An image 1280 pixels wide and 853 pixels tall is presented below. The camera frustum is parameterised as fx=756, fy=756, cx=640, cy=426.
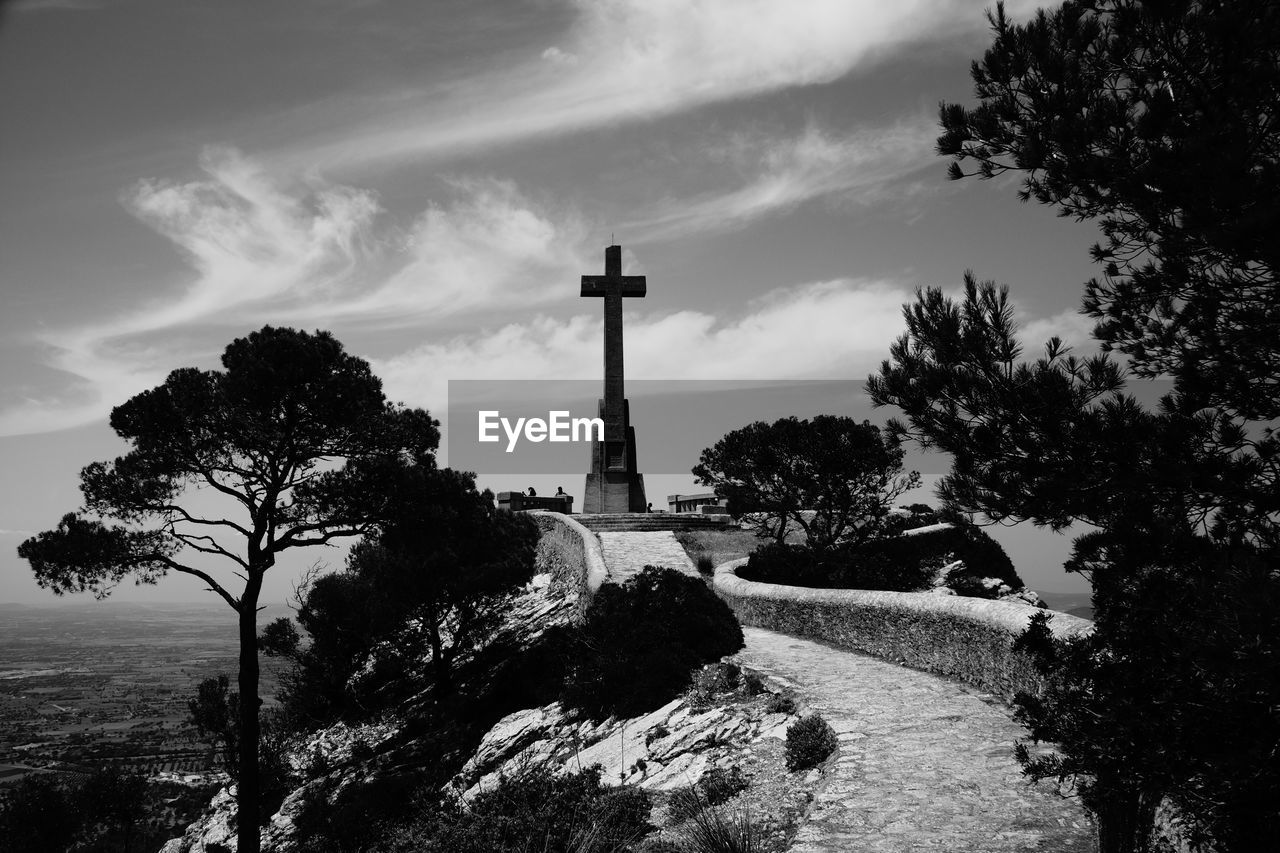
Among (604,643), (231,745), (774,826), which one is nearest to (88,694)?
(231,745)

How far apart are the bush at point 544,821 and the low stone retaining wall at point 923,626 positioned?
5.11m

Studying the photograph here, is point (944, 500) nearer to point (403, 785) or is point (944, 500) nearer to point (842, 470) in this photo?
point (403, 785)

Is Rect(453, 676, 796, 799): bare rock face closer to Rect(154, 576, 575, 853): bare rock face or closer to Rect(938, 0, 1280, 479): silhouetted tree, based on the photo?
Rect(154, 576, 575, 853): bare rock face

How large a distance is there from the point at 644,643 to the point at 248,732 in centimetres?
814

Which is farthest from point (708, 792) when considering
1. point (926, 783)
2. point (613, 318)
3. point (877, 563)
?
point (613, 318)

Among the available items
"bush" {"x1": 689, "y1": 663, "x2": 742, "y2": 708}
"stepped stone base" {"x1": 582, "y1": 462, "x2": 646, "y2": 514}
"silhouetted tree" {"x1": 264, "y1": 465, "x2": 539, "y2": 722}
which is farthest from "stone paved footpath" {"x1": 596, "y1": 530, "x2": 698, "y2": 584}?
"bush" {"x1": 689, "y1": 663, "x2": 742, "y2": 708}

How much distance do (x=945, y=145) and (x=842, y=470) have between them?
25.8 metres

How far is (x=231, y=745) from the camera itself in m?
19.4

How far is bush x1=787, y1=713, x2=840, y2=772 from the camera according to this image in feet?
29.1

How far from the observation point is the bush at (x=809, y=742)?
8875 mm

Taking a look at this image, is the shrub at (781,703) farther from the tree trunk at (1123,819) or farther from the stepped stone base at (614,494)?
the stepped stone base at (614,494)

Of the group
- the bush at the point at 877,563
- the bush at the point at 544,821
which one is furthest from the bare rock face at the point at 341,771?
the bush at the point at 544,821

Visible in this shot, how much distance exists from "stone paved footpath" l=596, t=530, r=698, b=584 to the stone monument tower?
19.4ft

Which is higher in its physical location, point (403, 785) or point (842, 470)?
point (842, 470)
